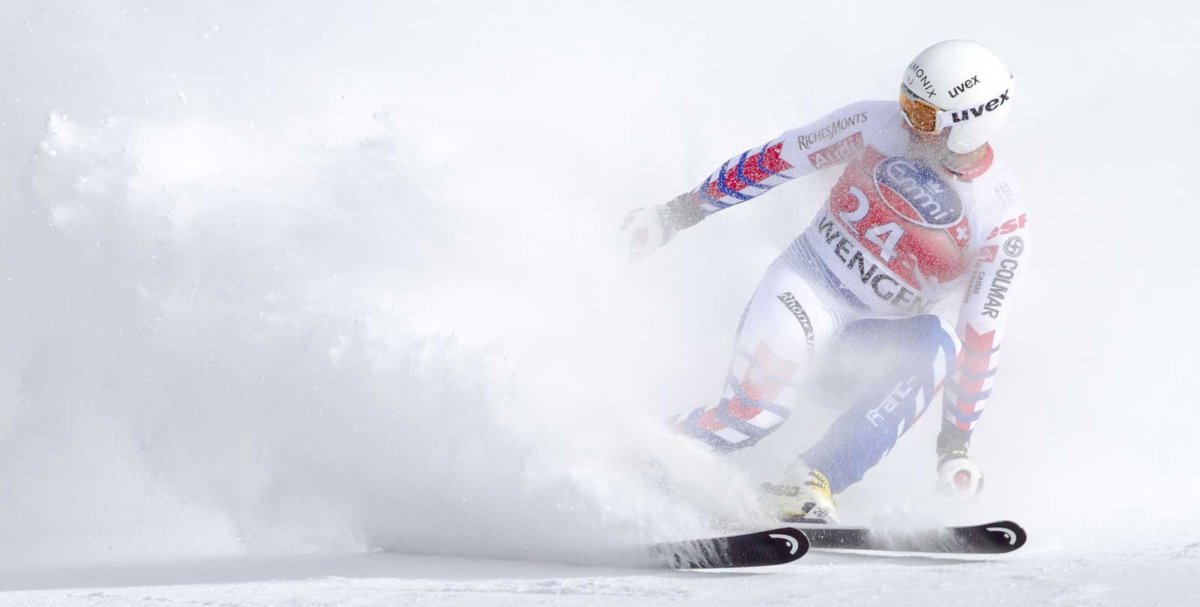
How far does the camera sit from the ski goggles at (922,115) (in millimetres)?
5469

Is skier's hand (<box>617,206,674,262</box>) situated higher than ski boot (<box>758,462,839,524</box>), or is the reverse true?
skier's hand (<box>617,206,674,262</box>)

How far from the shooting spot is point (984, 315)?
A: 18.1 ft

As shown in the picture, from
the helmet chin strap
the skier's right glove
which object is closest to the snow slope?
the skier's right glove

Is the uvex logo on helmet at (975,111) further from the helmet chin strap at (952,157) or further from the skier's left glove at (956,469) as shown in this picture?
the skier's left glove at (956,469)

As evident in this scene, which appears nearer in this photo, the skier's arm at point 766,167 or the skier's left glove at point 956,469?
the skier's left glove at point 956,469

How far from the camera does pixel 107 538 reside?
268 inches

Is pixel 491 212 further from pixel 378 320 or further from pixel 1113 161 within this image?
pixel 1113 161

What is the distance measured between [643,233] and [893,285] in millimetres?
1074

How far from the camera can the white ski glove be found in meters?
5.48

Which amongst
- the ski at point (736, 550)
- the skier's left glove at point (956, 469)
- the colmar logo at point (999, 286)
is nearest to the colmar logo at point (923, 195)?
the colmar logo at point (999, 286)

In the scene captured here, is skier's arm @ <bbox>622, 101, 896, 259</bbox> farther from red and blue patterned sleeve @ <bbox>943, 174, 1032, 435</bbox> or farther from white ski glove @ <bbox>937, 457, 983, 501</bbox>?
white ski glove @ <bbox>937, 457, 983, 501</bbox>

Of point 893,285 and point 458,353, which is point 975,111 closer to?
point 893,285

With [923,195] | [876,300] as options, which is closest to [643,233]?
[876,300]

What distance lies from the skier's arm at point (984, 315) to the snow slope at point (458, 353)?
38 centimetres
